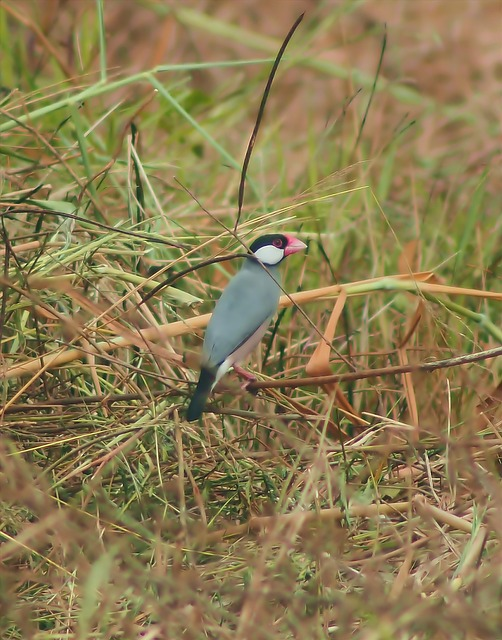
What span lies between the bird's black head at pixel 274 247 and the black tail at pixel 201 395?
2.03 ft

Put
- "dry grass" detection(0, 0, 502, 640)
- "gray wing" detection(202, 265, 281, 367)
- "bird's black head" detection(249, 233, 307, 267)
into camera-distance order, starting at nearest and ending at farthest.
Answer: "dry grass" detection(0, 0, 502, 640) < "gray wing" detection(202, 265, 281, 367) < "bird's black head" detection(249, 233, 307, 267)

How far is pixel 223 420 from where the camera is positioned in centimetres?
206

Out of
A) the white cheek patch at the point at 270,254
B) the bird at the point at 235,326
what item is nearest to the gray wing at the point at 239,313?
the bird at the point at 235,326

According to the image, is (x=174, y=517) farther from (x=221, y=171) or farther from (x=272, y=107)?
(x=272, y=107)

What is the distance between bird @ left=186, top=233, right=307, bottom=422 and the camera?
1898 millimetres

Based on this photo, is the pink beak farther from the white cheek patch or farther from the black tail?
the black tail

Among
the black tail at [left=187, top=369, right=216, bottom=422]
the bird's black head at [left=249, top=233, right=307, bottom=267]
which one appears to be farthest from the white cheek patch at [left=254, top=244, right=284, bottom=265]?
the black tail at [left=187, top=369, right=216, bottom=422]

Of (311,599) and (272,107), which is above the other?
(311,599)

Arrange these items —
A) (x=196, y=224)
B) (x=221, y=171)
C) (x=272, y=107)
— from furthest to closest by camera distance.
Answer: (x=272, y=107)
(x=221, y=171)
(x=196, y=224)

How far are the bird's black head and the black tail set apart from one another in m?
0.62

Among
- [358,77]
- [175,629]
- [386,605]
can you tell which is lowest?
[358,77]

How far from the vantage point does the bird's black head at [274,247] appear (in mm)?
2475

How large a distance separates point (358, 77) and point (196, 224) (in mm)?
1523

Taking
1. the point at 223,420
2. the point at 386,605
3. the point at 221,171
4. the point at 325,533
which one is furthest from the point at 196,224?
the point at 386,605
